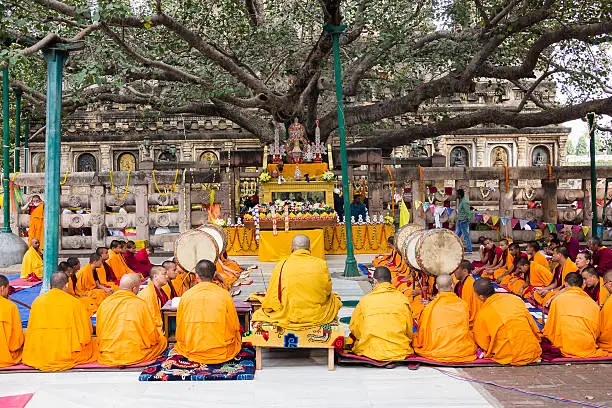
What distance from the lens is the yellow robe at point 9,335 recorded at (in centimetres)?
726

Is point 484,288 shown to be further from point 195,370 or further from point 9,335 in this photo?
point 9,335

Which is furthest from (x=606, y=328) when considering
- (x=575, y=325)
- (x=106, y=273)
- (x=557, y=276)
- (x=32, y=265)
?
(x=32, y=265)

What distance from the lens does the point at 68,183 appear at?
Result: 1833 cm

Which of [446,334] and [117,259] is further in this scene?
[117,259]

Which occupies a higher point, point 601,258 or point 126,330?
point 601,258

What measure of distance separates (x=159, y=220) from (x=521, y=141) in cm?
1970

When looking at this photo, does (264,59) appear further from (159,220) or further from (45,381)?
(45,381)

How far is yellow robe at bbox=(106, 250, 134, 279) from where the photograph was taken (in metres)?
12.0

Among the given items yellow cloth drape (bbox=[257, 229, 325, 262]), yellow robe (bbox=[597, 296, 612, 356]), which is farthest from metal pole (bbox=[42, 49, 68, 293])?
yellow robe (bbox=[597, 296, 612, 356])

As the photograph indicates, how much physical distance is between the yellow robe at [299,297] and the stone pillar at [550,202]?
12759mm

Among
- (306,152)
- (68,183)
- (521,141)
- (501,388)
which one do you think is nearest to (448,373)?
(501,388)

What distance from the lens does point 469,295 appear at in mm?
9164

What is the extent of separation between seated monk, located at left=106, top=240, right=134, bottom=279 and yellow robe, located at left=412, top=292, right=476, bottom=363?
683 centimetres

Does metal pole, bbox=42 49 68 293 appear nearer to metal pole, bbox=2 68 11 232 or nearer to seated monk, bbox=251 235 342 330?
seated monk, bbox=251 235 342 330
